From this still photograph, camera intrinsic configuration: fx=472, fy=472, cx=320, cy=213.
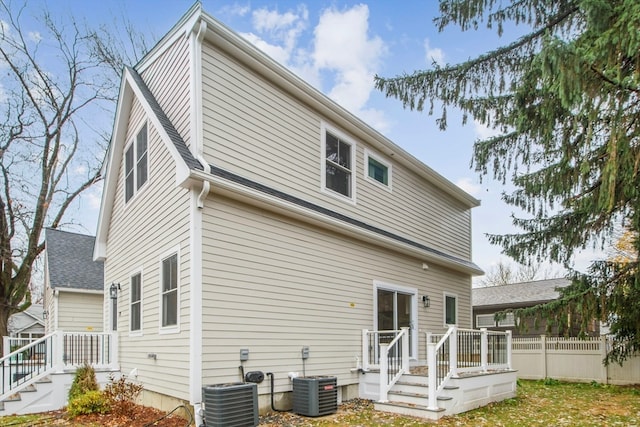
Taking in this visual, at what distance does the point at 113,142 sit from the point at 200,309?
20.0ft

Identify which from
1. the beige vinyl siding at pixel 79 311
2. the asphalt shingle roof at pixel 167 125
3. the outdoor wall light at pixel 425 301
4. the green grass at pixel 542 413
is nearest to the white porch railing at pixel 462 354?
the green grass at pixel 542 413

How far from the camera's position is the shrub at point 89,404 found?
26.7ft

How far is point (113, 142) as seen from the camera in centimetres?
1112

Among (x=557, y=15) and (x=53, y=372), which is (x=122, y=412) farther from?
(x=557, y=15)

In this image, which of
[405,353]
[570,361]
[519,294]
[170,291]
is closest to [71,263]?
[170,291]

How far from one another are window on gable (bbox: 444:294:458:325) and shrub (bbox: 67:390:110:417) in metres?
8.72

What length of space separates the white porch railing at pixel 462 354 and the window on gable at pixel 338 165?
11.6 ft

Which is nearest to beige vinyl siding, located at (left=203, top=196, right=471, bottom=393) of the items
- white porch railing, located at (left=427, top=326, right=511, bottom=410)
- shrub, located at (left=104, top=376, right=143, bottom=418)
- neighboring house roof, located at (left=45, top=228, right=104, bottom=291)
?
white porch railing, located at (left=427, top=326, right=511, bottom=410)

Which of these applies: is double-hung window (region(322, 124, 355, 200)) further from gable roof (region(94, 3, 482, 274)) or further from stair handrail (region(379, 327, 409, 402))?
stair handrail (region(379, 327, 409, 402))

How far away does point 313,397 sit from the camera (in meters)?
7.68

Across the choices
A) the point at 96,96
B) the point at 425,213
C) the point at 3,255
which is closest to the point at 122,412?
the point at 425,213

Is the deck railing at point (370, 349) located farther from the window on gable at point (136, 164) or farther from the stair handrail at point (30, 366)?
the stair handrail at point (30, 366)

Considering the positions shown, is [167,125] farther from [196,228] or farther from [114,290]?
[114,290]

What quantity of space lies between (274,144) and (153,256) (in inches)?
121
